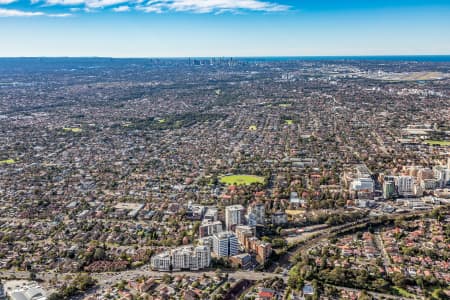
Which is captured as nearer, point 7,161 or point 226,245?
point 226,245

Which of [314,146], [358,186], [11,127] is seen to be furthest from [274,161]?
[11,127]

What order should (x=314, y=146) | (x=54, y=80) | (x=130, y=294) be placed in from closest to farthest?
(x=130, y=294) → (x=314, y=146) → (x=54, y=80)

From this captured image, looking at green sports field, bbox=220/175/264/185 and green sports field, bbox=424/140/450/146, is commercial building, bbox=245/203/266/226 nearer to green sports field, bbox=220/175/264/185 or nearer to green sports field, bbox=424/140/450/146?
green sports field, bbox=220/175/264/185

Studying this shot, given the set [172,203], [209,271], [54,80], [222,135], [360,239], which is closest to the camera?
[209,271]

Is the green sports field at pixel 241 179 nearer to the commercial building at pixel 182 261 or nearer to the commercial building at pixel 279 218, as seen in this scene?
the commercial building at pixel 279 218

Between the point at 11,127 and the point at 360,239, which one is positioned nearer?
the point at 360,239

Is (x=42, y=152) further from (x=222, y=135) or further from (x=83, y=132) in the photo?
(x=222, y=135)

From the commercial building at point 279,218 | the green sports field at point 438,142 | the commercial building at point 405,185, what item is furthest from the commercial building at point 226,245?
the green sports field at point 438,142

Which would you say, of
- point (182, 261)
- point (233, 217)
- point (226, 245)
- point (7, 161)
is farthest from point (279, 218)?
point (7, 161)

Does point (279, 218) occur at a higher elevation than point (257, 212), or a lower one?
lower

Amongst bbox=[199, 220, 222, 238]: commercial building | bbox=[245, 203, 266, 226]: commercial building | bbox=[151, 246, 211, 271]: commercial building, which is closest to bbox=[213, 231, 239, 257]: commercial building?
bbox=[151, 246, 211, 271]: commercial building

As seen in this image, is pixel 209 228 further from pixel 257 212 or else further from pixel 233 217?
pixel 257 212
